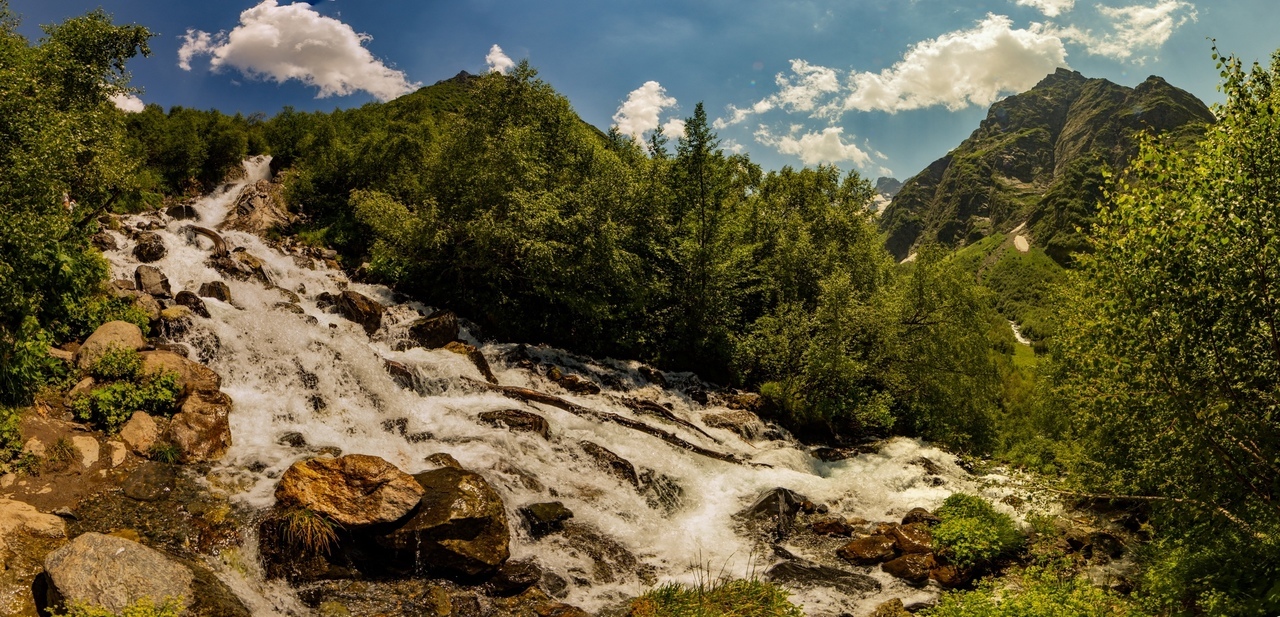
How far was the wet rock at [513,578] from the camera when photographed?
42.9ft

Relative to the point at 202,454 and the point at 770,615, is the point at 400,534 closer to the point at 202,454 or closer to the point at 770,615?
the point at 202,454

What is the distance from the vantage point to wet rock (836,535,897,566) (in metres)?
17.0

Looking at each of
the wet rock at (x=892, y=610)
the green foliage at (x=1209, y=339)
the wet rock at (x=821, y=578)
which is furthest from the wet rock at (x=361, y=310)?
the green foliage at (x=1209, y=339)

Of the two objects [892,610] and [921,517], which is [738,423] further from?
[892,610]

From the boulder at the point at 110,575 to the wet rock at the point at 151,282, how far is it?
65.7 feet

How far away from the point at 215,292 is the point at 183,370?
11.3 metres

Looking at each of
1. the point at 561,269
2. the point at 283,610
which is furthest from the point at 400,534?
the point at 561,269

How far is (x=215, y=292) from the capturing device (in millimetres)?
27219

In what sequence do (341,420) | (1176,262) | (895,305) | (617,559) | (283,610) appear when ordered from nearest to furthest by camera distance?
1. (1176,262)
2. (283,610)
3. (617,559)
4. (341,420)
5. (895,305)

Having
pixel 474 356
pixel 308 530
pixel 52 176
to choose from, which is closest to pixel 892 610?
pixel 308 530

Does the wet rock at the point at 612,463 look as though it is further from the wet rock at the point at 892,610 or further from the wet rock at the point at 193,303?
the wet rock at the point at 193,303

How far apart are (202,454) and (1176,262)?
75.2 ft

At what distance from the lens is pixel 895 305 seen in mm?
31859

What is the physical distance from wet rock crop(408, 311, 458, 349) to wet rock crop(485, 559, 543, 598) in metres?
17.4
